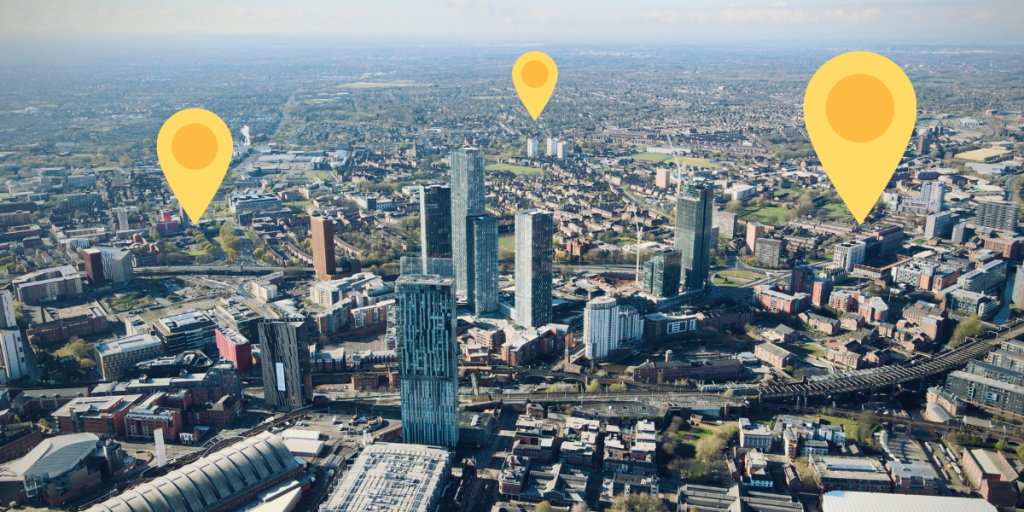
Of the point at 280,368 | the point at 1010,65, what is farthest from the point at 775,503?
the point at 1010,65

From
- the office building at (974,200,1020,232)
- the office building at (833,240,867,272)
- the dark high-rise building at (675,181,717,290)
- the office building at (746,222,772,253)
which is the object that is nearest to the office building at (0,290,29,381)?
the dark high-rise building at (675,181,717,290)

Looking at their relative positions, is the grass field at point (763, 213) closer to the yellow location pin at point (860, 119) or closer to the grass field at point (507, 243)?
the grass field at point (507, 243)

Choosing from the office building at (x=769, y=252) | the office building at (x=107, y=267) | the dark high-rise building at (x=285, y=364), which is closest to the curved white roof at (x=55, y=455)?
the dark high-rise building at (x=285, y=364)

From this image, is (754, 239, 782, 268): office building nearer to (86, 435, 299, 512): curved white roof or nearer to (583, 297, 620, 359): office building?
(583, 297, 620, 359): office building

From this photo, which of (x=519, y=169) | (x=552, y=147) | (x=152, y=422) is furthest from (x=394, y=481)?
(x=552, y=147)

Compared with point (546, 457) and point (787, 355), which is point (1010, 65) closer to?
point (787, 355)
